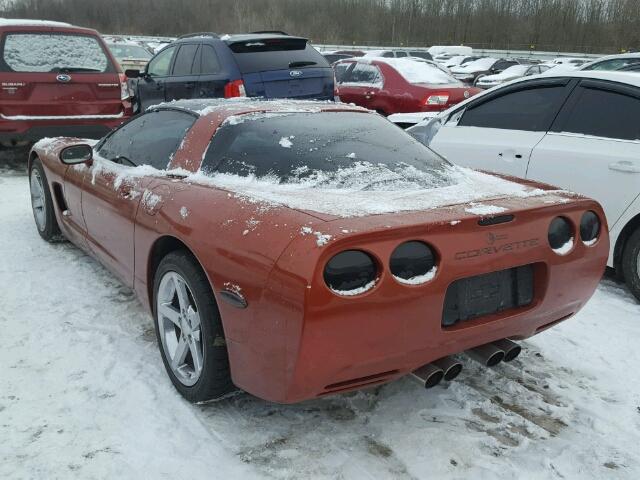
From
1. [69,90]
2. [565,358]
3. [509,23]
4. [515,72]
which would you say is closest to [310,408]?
[565,358]

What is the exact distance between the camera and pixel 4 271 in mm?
4312

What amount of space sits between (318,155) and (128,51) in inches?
657

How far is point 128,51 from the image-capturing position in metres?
17.7

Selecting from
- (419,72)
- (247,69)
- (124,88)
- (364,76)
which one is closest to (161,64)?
(124,88)

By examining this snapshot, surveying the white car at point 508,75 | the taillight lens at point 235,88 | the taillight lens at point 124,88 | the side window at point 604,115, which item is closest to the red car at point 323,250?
the side window at point 604,115

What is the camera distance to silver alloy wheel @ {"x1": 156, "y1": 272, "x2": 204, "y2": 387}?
8.77ft

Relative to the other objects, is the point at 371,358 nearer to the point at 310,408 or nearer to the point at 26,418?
the point at 310,408

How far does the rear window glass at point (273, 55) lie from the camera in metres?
7.32

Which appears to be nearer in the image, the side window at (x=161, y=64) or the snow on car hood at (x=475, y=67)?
the side window at (x=161, y=64)

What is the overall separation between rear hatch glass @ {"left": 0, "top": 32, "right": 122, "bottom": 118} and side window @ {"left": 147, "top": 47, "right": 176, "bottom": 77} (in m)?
0.86

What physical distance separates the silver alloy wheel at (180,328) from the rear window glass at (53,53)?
5508mm

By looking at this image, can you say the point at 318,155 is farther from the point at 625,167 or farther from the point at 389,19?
the point at 389,19

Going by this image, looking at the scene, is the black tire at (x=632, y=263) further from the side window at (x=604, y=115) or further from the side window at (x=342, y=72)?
the side window at (x=342, y=72)

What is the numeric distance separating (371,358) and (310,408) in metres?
0.70
